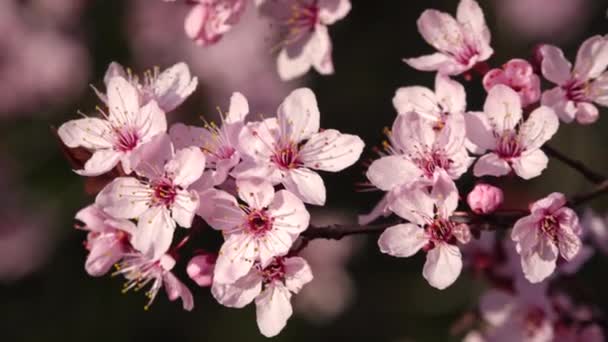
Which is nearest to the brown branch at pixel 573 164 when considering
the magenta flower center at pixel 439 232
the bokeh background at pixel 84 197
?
the magenta flower center at pixel 439 232

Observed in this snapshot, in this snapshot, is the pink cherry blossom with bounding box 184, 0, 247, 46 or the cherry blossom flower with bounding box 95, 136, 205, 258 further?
the pink cherry blossom with bounding box 184, 0, 247, 46

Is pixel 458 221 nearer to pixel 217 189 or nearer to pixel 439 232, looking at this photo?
pixel 439 232

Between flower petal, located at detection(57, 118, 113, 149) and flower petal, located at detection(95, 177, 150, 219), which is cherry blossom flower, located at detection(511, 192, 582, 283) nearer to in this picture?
flower petal, located at detection(95, 177, 150, 219)

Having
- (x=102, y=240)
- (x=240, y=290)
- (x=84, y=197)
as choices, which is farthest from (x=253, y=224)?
(x=84, y=197)

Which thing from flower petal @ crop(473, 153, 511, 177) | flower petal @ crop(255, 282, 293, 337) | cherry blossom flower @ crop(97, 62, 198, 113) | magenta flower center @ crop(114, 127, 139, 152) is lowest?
flower petal @ crop(255, 282, 293, 337)

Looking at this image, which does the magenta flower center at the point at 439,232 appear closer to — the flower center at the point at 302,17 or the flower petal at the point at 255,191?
the flower petal at the point at 255,191

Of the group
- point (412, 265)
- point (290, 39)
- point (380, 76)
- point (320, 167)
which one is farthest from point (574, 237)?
point (380, 76)

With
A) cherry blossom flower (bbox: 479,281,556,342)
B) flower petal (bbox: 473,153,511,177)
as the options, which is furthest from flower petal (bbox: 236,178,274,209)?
cherry blossom flower (bbox: 479,281,556,342)

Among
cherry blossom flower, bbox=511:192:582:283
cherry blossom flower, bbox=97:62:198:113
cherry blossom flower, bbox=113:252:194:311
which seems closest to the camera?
cherry blossom flower, bbox=511:192:582:283
